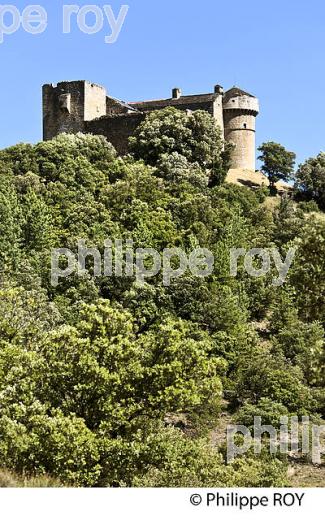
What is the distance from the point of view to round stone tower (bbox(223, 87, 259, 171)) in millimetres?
65875

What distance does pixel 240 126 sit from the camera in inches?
2601

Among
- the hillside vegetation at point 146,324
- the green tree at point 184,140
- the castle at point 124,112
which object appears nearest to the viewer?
the hillside vegetation at point 146,324

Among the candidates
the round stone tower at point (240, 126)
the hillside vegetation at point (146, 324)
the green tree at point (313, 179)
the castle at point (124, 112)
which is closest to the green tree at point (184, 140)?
the hillside vegetation at point (146, 324)

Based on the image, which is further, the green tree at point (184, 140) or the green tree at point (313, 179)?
the green tree at point (313, 179)

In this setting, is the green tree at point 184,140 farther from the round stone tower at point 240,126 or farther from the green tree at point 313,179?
the green tree at point 313,179

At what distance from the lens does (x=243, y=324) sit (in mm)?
44062

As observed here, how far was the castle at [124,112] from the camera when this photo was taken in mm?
62156

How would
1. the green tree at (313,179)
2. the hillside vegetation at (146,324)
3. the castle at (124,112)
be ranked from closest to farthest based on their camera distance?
1. the hillside vegetation at (146,324)
2. the castle at (124,112)
3. the green tree at (313,179)

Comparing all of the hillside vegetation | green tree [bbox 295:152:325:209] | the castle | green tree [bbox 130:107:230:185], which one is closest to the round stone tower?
the castle

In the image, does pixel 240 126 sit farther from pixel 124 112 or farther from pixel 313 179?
pixel 124 112

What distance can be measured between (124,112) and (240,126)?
8.57 m
